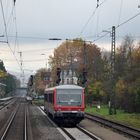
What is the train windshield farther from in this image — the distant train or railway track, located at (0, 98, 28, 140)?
railway track, located at (0, 98, 28, 140)

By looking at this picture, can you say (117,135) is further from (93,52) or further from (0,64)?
(0,64)

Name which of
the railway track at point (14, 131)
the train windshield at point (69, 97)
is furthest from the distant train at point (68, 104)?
the railway track at point (14, 131)

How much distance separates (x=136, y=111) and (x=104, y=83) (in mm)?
21234

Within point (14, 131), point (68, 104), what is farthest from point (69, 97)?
point (14, 131)

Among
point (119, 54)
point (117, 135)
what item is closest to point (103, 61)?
point (119, 54)

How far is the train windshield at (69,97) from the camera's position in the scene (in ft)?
126

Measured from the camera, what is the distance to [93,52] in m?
98.7

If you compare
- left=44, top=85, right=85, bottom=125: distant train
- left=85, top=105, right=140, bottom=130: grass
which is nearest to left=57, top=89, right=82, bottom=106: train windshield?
left=44, top=85, right=85, bottom=125: distant train

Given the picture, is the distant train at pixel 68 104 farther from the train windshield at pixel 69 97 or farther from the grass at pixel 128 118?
the grass at pixel 128 118

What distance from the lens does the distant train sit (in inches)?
1494

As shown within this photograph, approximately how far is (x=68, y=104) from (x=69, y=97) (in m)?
0.72

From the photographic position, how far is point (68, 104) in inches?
1508

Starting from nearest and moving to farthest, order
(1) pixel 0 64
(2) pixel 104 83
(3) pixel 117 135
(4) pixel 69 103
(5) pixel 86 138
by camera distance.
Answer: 1. (5) pixel 86 138
2. (3) pixel 117 135
3. (4) pixel 69 103
4. (2) pixel 104 83
5. (1) pixel 0 64

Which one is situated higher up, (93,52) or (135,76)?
(93,52)
